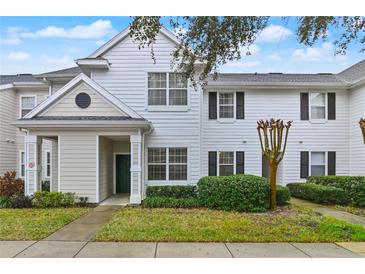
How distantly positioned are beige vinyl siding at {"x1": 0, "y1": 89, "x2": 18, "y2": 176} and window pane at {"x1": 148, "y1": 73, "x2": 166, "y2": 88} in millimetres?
8133

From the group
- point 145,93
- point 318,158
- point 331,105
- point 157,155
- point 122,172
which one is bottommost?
point 122,172

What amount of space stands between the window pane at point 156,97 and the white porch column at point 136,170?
7.45 feet

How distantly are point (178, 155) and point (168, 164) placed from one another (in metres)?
0.61

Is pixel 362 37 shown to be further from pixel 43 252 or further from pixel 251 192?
pixel 43 252

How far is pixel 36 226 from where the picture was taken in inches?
337

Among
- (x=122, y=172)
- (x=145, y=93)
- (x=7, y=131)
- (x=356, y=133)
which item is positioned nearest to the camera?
(x=145, y=93)

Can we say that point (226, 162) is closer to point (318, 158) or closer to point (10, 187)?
point (318, 158)

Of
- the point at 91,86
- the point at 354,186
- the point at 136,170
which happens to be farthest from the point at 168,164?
the point at 354,186

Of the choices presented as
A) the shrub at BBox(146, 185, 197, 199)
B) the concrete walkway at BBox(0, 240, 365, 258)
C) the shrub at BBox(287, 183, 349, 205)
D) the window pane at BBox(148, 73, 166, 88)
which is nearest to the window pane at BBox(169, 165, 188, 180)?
the shrub at BBox(146, 185, 197, 199)

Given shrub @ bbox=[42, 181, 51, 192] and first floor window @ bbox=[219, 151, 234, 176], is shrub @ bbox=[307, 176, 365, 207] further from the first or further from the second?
shrub @ bbox=[42, 181, 51, 192]

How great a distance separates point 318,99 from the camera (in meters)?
16.6

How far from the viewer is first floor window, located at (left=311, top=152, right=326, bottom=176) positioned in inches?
653

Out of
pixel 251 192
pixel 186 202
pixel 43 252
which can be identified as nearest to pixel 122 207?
pixel 186 202

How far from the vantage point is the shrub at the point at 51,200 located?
11.8m
